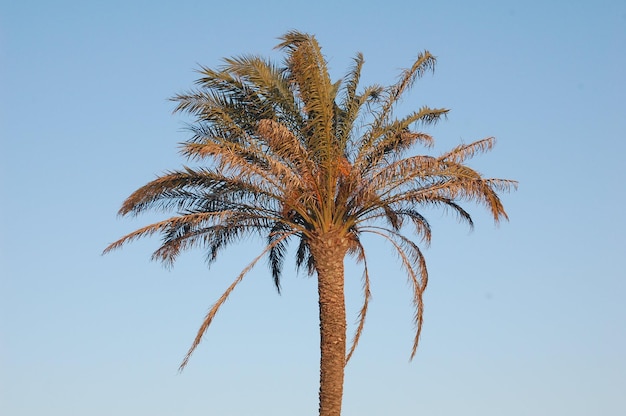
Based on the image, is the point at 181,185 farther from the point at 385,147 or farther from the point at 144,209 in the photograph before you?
the point at 385,147

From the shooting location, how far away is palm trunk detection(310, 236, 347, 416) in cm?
2469

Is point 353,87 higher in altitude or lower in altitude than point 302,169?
higher

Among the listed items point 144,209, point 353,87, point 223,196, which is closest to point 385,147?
point 353,87

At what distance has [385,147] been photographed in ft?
85.1

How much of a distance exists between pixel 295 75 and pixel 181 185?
11.6ft

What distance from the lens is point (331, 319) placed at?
2506cm

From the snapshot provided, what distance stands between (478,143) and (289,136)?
14.7 feet

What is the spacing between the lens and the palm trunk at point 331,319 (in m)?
24.7

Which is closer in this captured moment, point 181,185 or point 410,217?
point 181,185

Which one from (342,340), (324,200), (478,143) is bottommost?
(342,340)

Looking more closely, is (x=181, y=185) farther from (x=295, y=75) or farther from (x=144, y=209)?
(x=295, y=75)

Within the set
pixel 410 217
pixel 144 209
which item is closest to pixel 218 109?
pixel 144 209

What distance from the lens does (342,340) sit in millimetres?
24969

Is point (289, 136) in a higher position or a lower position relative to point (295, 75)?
lower
